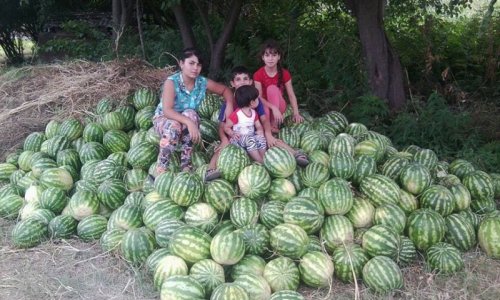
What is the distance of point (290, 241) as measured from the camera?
370 centimetres

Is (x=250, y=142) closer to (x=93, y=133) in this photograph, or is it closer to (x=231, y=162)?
(x=231, y=162)

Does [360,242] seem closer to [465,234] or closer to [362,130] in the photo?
[465,234]

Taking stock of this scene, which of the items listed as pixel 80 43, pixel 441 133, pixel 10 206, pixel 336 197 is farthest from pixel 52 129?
pixel 80 43

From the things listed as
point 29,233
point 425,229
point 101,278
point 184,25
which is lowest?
point 101,278

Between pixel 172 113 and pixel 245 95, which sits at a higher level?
pixel 245 95

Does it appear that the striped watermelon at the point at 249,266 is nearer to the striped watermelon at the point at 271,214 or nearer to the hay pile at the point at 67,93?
the striped watermelon at the point at 271,214

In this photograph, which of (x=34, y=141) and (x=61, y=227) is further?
(x=34, y=141)

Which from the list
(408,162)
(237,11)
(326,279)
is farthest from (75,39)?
(326,279)

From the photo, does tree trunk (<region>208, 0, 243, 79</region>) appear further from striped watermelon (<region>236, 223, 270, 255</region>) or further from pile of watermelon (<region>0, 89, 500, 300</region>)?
striped watermelon (<region>236, 223, 270, 255</region>)

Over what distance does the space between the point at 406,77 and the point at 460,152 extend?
94.0 inches

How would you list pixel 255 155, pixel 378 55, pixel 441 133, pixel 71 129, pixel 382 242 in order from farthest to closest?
pixel 378 55 → pixel 441 133 → pixel 71 129 → pixel 255 155 → pixel 382 242

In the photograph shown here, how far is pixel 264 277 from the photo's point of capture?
358cm

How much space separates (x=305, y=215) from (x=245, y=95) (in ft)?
4.39

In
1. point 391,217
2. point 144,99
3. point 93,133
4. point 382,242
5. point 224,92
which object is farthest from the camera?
point 144,99
